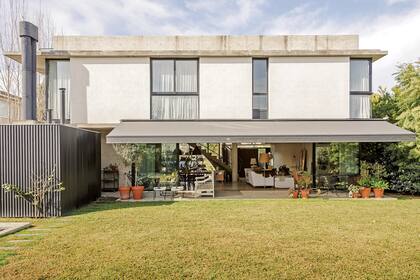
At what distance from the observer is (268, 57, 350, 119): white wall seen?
17.3m

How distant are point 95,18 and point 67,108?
7.88 metres

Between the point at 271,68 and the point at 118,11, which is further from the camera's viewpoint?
the point at 118,11

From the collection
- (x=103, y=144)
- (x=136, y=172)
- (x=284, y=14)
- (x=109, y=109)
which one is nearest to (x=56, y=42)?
(x=109, y=109)

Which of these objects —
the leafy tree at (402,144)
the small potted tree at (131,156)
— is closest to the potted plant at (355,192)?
the leafy tree at (402,144)

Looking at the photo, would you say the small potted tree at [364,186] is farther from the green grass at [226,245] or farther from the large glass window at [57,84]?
the large glass window at [57,84]

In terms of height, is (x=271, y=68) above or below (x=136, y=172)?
above

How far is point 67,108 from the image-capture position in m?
16.9

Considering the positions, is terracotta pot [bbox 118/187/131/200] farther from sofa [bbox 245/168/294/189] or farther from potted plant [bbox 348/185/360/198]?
potted plant [bbox 348/185/360/198]

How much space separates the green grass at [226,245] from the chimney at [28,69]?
4657mm

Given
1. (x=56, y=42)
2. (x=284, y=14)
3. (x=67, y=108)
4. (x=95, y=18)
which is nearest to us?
(x=67, y=108)

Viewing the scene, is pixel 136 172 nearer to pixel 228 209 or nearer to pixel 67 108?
pixel 67 108

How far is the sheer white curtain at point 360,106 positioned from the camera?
1725 cm

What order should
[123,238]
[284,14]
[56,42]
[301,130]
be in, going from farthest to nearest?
[284,14] < [56,42] < [301,130] < [123,238]

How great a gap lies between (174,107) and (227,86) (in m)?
3.14
